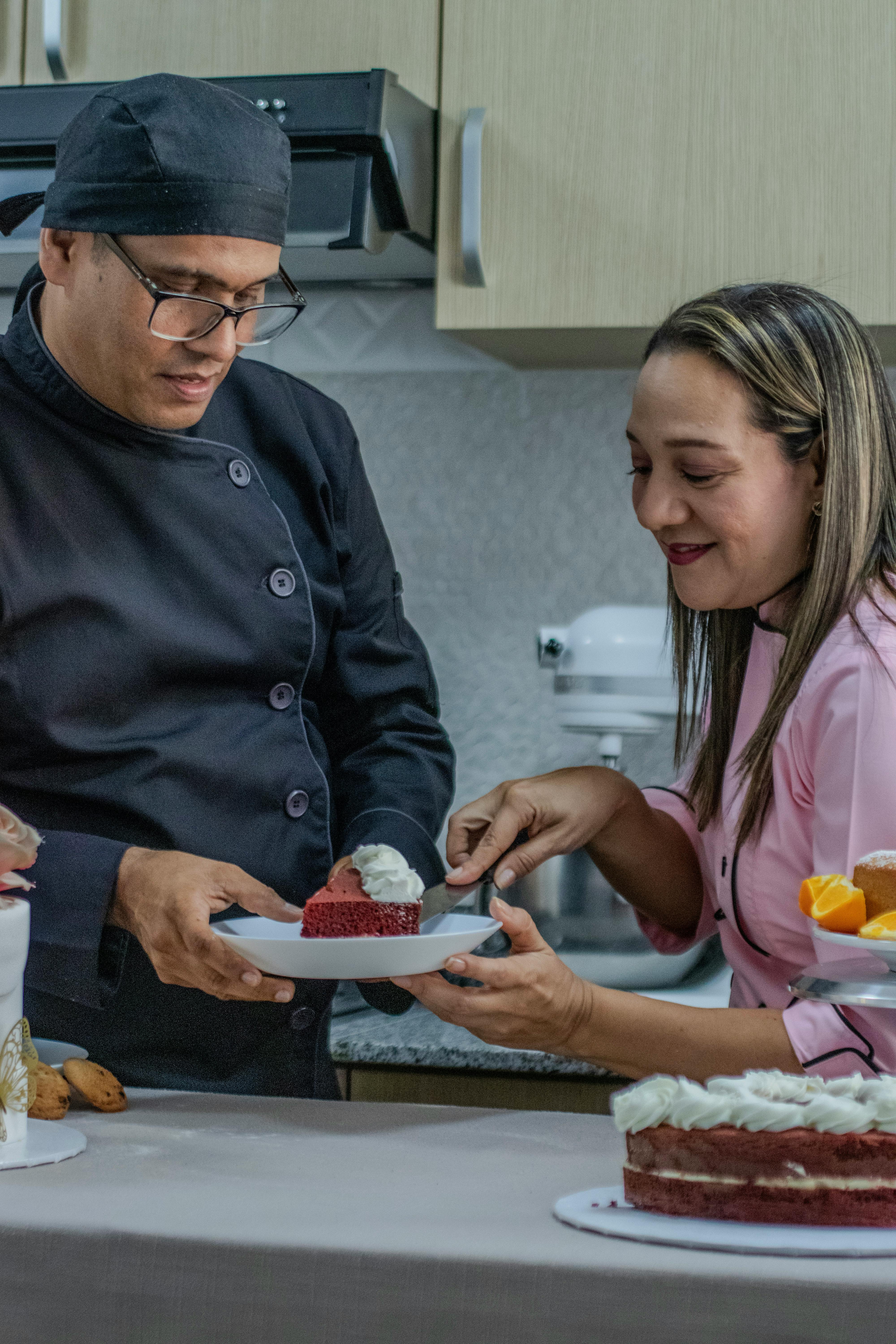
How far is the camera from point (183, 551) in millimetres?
1245

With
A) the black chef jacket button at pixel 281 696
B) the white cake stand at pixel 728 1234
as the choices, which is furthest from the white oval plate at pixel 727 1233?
the black chef jacket button at pixel 281 696

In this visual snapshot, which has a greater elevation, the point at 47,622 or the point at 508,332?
the point at 508,332

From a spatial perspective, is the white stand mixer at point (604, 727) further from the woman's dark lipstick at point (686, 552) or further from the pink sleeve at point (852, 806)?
the pink sleeve at point (852, 806)

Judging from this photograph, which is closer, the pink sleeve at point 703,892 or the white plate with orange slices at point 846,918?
the white plate with orange slices at point 846,918

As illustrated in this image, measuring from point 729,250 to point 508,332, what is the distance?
280 millimetres

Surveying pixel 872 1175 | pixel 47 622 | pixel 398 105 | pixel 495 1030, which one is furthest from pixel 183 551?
pixel 872 1175

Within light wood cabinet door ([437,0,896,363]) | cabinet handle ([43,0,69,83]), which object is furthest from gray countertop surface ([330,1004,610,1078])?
cabinet handle ([43,0,69,83])

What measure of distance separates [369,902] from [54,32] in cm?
123

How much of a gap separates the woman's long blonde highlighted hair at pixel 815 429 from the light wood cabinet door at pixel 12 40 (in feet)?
3.42

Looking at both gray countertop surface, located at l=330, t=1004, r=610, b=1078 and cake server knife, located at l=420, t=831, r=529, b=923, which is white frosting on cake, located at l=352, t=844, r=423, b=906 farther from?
gray countertop surface, located at l=330, t=1004, r=610, b=1078

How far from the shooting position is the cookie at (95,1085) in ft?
3.27

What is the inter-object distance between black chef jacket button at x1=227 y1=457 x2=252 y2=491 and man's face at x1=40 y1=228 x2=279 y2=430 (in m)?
0.09

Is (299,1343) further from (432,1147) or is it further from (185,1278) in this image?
(432,1147)

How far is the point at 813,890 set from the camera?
2.81ft
